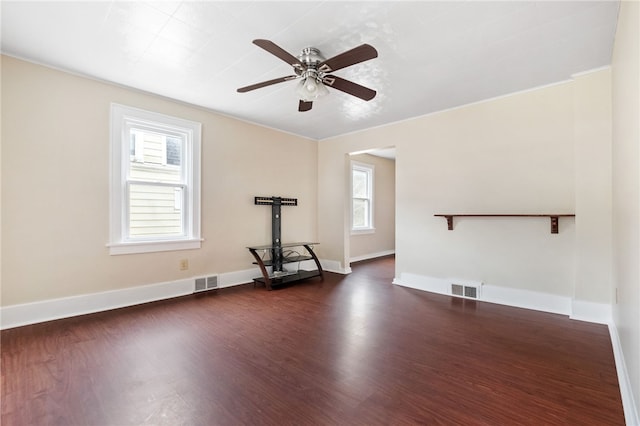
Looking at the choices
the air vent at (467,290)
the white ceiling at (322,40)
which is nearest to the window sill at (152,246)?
the white ceiling at (322,40)

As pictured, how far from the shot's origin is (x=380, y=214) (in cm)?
718

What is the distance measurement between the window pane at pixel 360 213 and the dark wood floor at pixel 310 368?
11.8ft

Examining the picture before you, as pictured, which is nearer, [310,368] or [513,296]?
[310,368]

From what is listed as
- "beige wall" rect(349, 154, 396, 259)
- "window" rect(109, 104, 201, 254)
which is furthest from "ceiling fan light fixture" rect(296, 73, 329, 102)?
"beige wall" rect(349, 154, 396, 259)

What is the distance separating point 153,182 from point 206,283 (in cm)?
156

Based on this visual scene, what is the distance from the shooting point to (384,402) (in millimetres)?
1643

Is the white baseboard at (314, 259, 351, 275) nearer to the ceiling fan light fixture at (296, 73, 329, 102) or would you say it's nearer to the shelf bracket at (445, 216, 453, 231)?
the shelf bracket at (445, 216, 453, 231)

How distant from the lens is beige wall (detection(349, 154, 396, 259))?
6.66 m

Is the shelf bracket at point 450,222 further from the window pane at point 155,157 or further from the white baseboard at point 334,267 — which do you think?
the window pane at point 155,157

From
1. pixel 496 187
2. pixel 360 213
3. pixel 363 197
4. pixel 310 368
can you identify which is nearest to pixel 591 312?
pixel 496 187

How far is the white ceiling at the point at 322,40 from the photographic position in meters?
2.00

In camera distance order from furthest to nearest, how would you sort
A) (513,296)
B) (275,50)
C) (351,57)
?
(513,296) → (351,57) → (275,50)

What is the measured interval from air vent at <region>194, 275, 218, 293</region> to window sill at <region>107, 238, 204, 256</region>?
479 mm

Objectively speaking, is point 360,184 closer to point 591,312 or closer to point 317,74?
point 317,74
